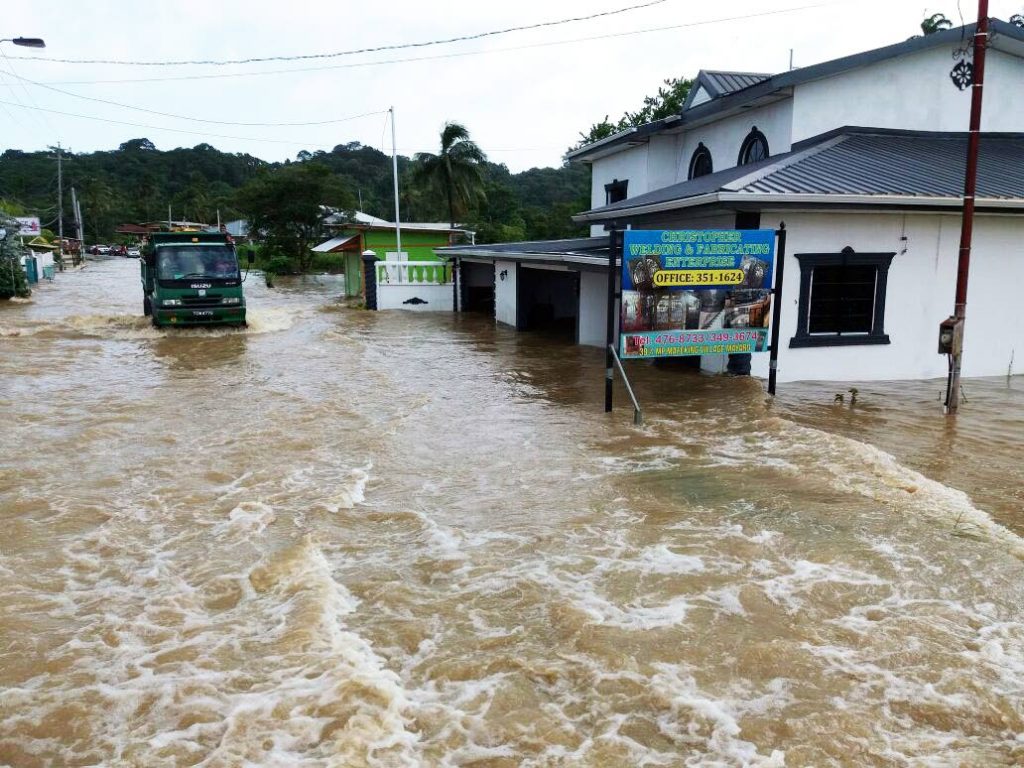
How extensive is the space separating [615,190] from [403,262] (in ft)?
27.9

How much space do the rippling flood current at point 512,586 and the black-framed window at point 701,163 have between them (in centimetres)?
1006

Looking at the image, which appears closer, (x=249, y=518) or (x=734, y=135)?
(x=249, y=518)

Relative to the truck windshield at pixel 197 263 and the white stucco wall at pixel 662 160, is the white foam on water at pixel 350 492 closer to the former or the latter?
the truck windshield at pixel 197 263

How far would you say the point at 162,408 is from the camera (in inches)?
474

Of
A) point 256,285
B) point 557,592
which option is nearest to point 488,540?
point 557,592

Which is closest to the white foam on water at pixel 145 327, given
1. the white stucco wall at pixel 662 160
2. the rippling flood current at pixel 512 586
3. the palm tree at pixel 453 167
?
the rippling flood current at pixel 512 586

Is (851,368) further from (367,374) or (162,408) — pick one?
(162,408)

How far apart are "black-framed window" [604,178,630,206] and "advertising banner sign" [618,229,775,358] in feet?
41.7

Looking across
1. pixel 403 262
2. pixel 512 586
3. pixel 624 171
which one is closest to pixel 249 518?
pixel 512 586

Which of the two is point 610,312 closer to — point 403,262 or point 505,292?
point 505,292

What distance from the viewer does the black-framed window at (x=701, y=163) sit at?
2014 centimetres

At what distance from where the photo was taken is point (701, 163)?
67.5 ft

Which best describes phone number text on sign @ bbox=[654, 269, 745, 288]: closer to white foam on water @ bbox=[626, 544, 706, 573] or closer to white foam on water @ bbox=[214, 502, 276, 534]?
white foam on water @ bbox=[626, 544, 706, 573]

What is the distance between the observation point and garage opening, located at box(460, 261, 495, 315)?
28688mm
